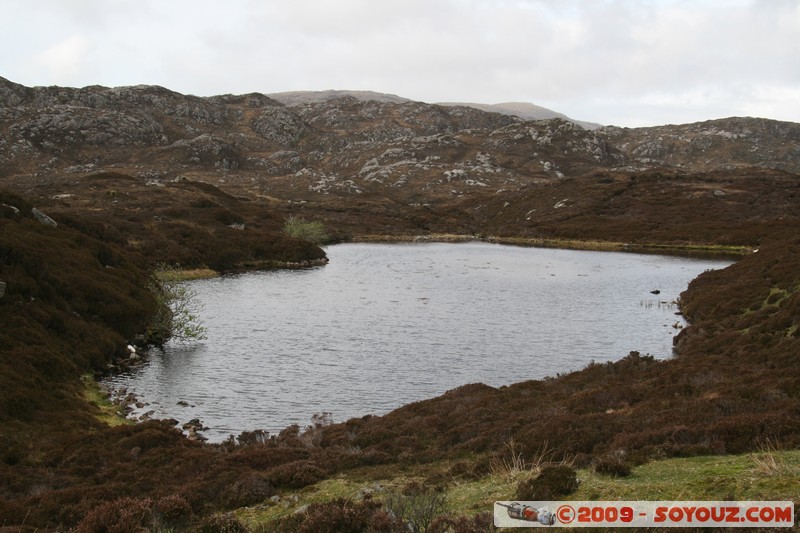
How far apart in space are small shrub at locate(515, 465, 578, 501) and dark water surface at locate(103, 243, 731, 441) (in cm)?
1797

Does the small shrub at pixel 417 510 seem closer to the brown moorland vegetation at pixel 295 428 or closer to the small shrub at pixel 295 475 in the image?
the brown moorland vegetation at pixel 295 428

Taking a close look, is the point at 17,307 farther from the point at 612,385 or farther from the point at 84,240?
the point at 612,385

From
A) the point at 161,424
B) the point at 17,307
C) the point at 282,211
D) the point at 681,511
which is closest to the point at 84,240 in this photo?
the point at 17,307

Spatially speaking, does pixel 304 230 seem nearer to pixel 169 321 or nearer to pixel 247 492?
pixel 169 321

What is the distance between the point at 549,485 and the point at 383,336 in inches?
1370

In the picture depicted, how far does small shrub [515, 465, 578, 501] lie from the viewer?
12031mm

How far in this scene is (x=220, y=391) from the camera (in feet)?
111

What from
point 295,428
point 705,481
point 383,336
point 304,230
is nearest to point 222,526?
point 705,481

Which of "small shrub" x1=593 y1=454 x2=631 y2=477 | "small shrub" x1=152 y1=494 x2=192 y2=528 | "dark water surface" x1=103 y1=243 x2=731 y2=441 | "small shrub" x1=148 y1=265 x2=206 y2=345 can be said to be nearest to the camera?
"small shrub" x1=593 y1=454 x2=631 y2=477

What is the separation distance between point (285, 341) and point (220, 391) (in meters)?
11.6

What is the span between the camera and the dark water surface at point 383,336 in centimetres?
3309

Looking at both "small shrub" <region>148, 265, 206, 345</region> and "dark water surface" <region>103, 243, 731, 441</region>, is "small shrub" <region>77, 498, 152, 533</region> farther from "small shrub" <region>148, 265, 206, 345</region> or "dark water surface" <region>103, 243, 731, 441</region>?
"small shrub" <region>148, 265, 206, 345</region>

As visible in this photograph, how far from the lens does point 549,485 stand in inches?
488

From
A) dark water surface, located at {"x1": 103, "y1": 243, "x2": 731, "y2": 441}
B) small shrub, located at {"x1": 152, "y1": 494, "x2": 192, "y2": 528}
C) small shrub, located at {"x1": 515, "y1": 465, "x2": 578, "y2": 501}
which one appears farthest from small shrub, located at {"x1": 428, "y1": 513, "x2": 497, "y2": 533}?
dark water surface, located at {"x1": 103, "y1": 243, "x2": 731, "y2": 441}
